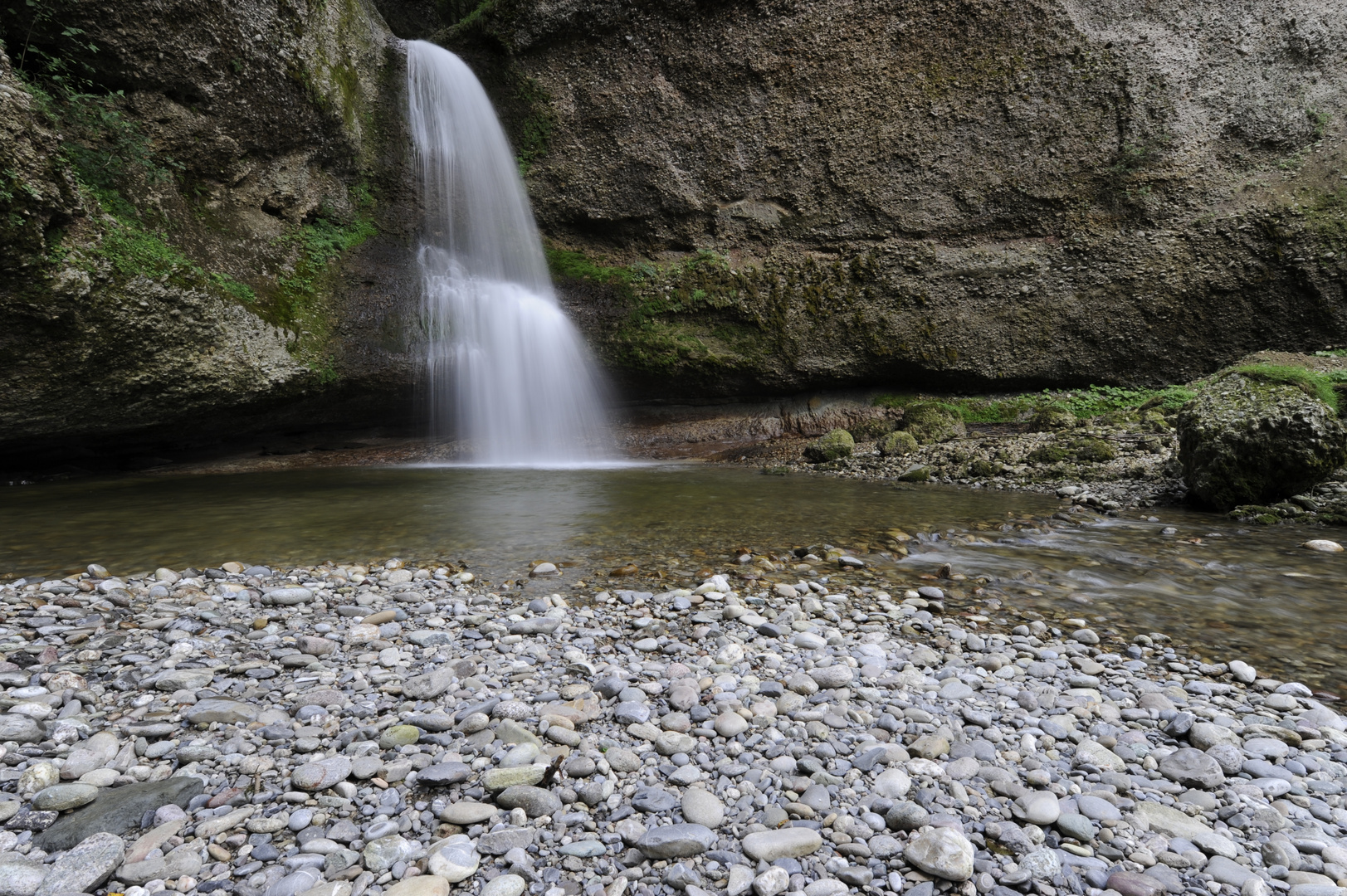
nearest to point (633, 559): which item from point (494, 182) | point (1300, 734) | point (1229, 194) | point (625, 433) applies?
point (1300, 734)

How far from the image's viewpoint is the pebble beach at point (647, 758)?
1.49 metres

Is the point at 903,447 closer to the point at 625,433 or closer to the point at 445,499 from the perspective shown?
the point at 625,433

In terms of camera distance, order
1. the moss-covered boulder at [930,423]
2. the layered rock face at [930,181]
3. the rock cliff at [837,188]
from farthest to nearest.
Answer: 1. the layered rock face at [930,181]
2. the rock cliff at [837,188]
3. the moss-covered boulder at [930,423]

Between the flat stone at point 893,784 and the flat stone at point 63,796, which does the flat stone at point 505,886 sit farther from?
the flat stone at point 63,796

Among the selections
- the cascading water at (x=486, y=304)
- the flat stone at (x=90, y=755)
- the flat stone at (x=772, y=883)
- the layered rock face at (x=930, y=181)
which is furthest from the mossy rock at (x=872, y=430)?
the flat stone at (x=90, y=755)

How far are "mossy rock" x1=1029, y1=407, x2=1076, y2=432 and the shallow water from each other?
4.71m

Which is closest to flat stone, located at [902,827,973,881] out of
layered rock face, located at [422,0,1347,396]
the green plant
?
layered rock face, located at [422,0,1347,396]

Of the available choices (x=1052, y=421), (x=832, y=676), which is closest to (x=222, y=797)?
(x=832, y=676)

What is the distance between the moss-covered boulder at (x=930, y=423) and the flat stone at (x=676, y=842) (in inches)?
374

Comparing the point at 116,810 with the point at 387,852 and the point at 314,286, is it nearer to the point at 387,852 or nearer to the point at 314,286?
the point at 387,852

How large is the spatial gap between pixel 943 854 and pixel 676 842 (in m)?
0.62

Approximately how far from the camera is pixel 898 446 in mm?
9820

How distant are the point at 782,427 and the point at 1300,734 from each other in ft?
36.6

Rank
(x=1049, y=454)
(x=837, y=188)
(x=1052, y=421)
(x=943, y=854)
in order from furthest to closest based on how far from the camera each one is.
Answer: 1. (x=837, y=188)
2. (x=1052, y=421)
3. (x=1049, y=454)
4. (x=943, y=854)
